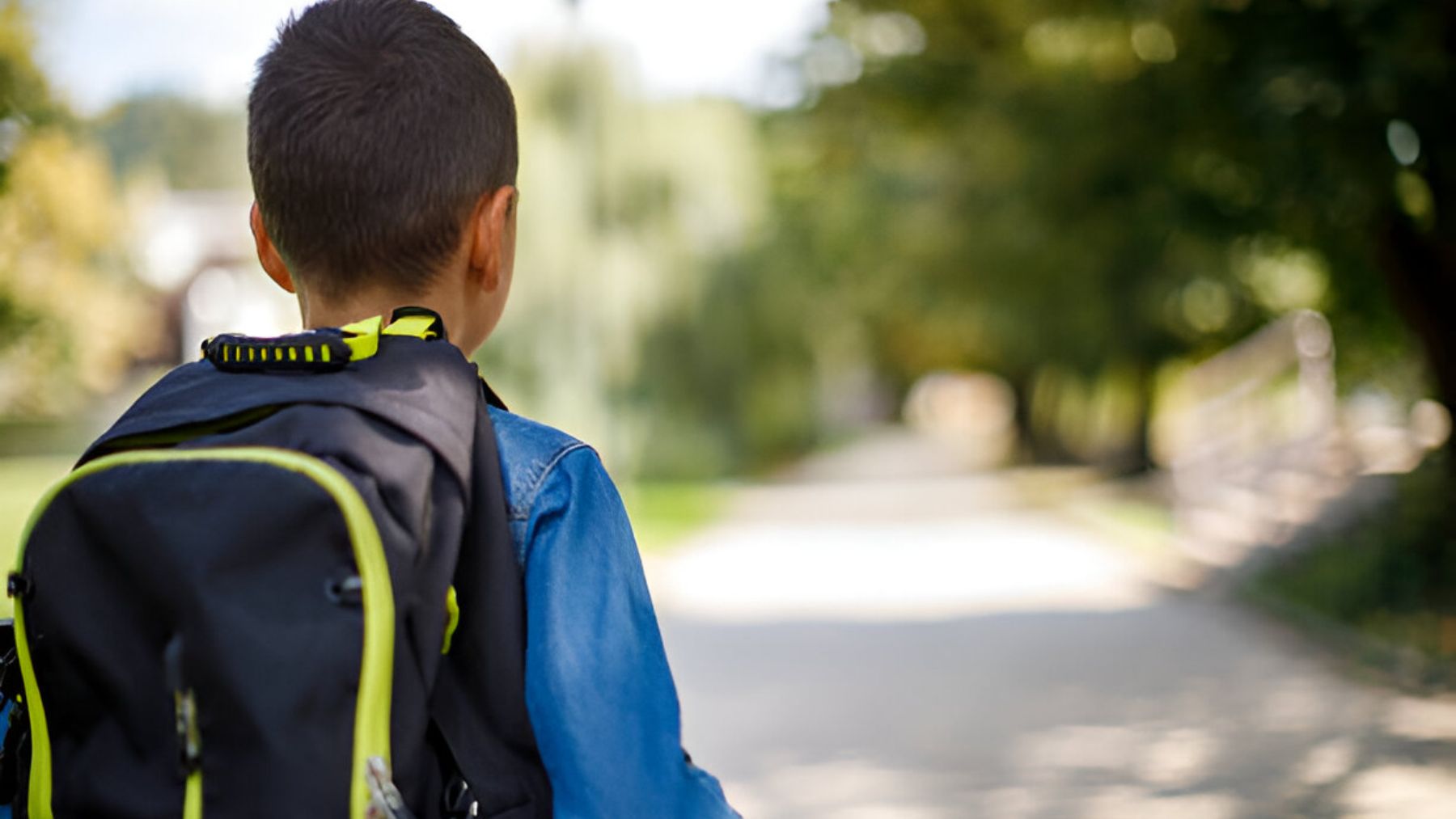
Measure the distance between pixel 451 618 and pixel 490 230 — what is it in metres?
0.34

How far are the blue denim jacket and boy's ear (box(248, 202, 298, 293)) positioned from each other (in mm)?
307

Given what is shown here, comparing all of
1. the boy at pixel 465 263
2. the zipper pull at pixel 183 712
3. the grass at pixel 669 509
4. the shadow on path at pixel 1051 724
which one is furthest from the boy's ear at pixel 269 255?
the grass at pixel 669 509

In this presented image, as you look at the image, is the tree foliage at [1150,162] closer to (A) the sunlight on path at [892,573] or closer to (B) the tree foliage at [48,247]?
(A) the sunlight on path at [892,573]

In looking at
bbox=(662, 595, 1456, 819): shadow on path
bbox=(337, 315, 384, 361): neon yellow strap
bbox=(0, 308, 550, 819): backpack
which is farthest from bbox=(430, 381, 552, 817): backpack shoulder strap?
bbox=(662, 595, 1456, 819): shadow on path

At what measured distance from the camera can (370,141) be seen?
127 centimetres

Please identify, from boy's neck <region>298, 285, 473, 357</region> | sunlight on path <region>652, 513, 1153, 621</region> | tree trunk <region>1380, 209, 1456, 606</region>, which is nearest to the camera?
boy's neck <region>298, 285, 473, 357</region>

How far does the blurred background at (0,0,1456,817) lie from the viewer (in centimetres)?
628

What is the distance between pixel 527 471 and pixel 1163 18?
8576mm

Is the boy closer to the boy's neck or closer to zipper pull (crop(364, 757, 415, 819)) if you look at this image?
the boy's neck

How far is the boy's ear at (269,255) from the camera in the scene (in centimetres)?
138

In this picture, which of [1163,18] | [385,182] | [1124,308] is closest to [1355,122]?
[1163,18]

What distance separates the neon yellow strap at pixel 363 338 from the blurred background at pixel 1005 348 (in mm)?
466

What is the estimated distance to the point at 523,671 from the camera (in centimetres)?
121

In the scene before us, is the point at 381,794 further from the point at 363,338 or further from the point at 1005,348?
the point at 1005,348
